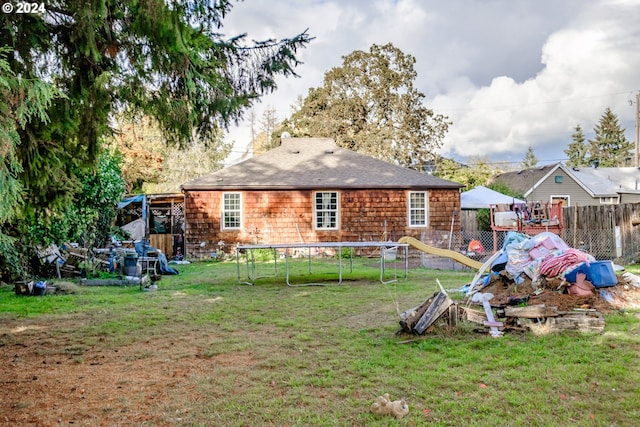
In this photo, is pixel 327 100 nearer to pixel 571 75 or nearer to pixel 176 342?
pixel 571 75

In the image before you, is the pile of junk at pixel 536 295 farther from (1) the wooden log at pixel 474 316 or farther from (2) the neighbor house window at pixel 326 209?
(2) the neighbor house window at pixel 326 209

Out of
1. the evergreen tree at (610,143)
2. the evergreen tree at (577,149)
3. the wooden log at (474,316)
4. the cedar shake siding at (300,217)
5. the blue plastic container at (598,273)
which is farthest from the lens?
the evergreen tree at (577,149)

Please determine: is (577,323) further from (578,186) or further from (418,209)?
(578,186)

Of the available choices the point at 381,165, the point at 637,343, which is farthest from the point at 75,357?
the point at 381,165

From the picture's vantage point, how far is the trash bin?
1151 centimetres

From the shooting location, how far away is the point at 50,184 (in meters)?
4.37

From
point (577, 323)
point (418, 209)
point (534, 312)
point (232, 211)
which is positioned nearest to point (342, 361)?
point (534, 312)

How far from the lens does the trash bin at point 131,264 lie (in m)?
11.5

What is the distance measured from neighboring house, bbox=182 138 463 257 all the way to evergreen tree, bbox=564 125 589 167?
47.6 meters

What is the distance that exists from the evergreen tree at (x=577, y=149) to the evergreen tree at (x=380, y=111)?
3331 centimetres

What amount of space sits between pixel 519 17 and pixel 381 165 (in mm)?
8268

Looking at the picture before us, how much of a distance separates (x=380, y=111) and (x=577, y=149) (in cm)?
3851

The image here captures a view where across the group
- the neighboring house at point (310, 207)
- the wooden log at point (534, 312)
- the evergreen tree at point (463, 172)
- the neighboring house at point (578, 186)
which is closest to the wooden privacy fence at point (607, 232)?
the neighboring house at point (310, 207)

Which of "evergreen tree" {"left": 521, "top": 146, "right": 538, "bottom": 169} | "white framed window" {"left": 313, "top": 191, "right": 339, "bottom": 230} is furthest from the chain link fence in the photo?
"evergreen tree" {"left": 521, "top": 146, "right": 538, "bottom": 169}
